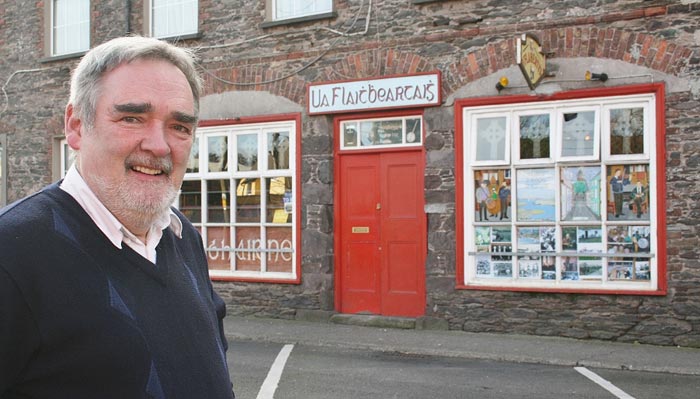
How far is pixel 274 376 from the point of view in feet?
24.6

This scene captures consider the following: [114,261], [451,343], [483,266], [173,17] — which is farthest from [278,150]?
[114,261]

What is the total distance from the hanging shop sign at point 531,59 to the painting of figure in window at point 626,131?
1067mm

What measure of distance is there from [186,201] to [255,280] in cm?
202

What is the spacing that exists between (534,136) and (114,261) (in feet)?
29.0

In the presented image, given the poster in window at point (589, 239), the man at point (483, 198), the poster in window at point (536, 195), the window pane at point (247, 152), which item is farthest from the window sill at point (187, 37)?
the poster in window at point (589, 239)

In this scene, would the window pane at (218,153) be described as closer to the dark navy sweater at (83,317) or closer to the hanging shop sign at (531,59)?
the hanging shop sign at (531,59)

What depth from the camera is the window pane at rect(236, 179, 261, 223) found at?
11930mm

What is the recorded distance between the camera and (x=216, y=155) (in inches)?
485

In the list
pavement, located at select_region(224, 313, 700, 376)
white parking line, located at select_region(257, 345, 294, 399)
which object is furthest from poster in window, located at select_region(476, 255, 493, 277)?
white parking line, located at select_region(257, 345, 294, 399)

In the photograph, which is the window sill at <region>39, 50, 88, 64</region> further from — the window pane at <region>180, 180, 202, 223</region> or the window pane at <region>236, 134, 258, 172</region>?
the window pane at <region>236, 134, 258, 172</region>

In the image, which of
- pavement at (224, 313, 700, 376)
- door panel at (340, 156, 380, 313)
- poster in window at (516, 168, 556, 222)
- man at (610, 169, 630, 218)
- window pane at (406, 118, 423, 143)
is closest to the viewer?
pavement at (224, 313, 700, 376)

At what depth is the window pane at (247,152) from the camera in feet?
39.2

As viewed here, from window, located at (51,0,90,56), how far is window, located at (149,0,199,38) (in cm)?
170

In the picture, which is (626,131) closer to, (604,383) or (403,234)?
(403,234)
